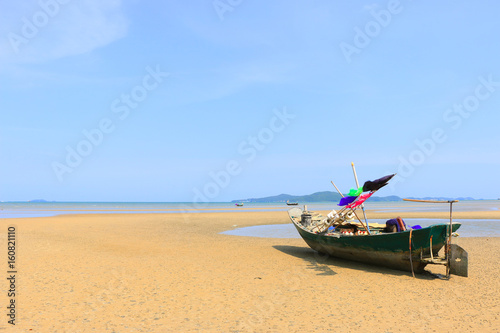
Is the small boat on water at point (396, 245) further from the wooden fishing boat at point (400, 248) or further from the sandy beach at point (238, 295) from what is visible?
the sandy beach at point (238, 295)

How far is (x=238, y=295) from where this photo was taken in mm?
9156

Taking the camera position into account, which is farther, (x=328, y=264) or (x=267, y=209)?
(x=267, y=209)

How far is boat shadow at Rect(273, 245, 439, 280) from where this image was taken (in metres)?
11.4

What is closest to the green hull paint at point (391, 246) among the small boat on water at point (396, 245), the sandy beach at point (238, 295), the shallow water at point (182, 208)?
the small boat on water at point (396, 245)

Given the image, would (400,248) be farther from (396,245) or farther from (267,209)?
(267,209)

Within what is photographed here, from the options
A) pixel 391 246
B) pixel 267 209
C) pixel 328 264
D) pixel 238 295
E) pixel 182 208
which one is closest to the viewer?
pixel 238 295

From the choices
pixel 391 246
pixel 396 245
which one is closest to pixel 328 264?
pixel 391 246

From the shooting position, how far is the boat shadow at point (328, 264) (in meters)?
11.4

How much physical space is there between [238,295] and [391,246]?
524 cm

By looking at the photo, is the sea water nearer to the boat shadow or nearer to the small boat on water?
the boat shadow

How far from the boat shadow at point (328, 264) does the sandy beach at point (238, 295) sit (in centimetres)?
4

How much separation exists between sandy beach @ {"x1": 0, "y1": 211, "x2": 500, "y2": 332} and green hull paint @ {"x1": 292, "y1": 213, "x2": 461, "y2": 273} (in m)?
0.39

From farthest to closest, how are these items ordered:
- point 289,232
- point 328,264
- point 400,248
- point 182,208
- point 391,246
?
point 182,208 < point 289,232 < point 328,264 < point 391,246 < point 400,248

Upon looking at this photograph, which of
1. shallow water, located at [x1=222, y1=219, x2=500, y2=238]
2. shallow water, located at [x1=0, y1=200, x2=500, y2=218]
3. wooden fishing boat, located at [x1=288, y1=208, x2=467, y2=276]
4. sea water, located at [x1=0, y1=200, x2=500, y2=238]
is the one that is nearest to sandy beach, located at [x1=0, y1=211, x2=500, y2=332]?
wooden fishing boat, located at [x1=288, y1=208, x2=467, y2=276]
